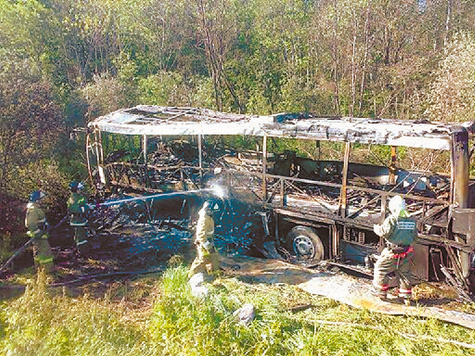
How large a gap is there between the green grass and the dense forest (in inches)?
383

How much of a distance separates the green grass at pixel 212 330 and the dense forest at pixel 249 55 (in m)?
9.73

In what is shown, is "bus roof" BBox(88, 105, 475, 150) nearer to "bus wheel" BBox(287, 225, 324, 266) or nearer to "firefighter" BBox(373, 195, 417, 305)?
"firefighter" BBox(373, 195, 417, 305)

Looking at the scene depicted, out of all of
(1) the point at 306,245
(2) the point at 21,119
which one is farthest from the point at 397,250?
(2) the point at 21,119

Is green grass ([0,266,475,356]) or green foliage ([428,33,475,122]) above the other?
green foliage ([428,33,475,122])

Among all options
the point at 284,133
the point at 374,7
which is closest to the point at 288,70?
the point at 374,7

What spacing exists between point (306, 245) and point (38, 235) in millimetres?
5325

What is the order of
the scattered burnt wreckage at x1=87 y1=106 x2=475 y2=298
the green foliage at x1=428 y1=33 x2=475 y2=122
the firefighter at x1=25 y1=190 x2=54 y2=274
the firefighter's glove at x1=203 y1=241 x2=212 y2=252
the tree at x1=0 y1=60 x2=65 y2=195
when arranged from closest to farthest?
1. the scattered burnt wreckage at x1=87 y1=106 x2=475 y2=298
2. the firefighter's glove at x1=203 y1=241 x2=212 y2=252
3. the firefighter at x1=25 y1=190 x2=54 y2=274
4. the tree at x1=0 y1=60 x2=65 y2=195
5. the green foliage at x1=428 y1=33 x2=475 y2=122

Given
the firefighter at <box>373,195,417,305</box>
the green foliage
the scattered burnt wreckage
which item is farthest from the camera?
→ the green foliage

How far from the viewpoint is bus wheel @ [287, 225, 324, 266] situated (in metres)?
8.52

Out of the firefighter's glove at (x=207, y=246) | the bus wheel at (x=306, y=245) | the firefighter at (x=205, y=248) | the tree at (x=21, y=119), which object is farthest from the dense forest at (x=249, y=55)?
the firefighter's glove at (x=207, y=246)

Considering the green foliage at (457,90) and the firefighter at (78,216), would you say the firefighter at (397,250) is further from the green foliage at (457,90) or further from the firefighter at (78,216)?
the green foliage at (457,90)

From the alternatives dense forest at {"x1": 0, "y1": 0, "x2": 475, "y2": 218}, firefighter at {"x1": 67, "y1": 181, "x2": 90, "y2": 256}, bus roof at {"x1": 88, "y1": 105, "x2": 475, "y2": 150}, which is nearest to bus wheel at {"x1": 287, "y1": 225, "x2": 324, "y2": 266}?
bus roof at {"x1": 88, "y1": 105, "x2": 475, "y2": 150}

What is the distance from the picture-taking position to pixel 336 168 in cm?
1068

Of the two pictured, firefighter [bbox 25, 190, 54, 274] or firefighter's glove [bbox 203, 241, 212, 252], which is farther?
firefighter [bbox 25, 190, 54, 274]
